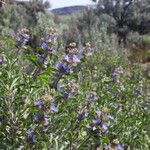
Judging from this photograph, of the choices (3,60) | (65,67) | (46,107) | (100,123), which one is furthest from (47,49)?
(3,60)

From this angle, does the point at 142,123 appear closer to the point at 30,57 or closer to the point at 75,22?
the point at 30,57

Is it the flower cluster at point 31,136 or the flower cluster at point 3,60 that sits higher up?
the flower cluster at point 3,60

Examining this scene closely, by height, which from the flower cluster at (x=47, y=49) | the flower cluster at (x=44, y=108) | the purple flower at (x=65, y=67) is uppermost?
the flower cluster at (x=47, y=49)

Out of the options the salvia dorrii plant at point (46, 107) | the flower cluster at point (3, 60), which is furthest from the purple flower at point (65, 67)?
the flower cluster at point (3, 60)

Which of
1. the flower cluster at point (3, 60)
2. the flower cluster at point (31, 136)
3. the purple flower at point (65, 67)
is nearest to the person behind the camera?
the flower cluster at point (31, 136)

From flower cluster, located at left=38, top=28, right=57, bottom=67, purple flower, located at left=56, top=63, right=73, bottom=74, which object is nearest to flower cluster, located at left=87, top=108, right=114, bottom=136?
purple flower, located at left=56, top=63, right=73, bottom=74

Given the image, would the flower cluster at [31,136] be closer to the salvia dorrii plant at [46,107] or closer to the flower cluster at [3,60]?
the salvia dorrii plant at [46,107]

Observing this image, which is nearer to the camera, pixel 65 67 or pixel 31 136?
pixel 31 136

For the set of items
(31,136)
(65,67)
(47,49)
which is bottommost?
(31,136)

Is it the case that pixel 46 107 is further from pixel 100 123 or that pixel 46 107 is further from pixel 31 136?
pixel 100 123

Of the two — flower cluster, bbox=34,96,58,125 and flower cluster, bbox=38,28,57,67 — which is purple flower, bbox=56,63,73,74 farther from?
flower cluster, bbox=34,96,58,125

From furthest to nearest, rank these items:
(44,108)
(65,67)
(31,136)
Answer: (65,67) < (31,136) < (44,108)

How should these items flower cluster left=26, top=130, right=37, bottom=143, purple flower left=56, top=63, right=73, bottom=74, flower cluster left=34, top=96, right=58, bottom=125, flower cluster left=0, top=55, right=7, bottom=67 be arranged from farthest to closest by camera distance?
flower cluster left=0, top=55, right=7, bottom=67, purple flower left=56, top=63, right=73, bottom=74, flower cluster left=26, top=130, right=37, bottom=143, flower cluster left=34, top=96, right=58, bottom=125

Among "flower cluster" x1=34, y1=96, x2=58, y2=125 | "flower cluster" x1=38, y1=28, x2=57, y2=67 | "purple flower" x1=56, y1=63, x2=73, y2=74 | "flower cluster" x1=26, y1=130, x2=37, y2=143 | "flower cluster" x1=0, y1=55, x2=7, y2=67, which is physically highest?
"flower cluster" x1=38, y1=28, x2=57, y2=67
